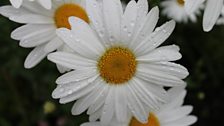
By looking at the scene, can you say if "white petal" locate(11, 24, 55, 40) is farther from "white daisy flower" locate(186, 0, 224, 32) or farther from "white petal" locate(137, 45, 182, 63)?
"white daisy flower" locate(186, 0, 224, 32)

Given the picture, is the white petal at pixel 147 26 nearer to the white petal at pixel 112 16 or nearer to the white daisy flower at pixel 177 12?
the white petal at pixel 112 16

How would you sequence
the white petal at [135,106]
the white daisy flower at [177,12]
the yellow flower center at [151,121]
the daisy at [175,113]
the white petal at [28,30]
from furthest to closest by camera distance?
the white daisy flower at [177,12]
the daisy at [175,113]
the yellow flower center at [151,121]
the white petal at [28,30]
the white petal at [135,106]

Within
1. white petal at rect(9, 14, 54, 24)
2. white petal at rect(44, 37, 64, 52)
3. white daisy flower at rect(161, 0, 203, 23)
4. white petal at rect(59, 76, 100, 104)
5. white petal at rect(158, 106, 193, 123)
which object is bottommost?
white daisy flower at rect(161, 0, 203, 23)

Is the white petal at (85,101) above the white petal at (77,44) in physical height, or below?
below

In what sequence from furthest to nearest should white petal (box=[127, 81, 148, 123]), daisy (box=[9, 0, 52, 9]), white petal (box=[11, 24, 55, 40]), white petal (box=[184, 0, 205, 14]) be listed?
white petal (box=[11, 24, 55, 40])
white petal (box=[127, 81, 148, 123])
daisy (box=[9, 0, 52, 9])
white petal (box=[184, 0, 205, 14])

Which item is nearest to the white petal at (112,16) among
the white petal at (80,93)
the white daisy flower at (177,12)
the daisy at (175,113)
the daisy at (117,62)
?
the daisy at (117,62)

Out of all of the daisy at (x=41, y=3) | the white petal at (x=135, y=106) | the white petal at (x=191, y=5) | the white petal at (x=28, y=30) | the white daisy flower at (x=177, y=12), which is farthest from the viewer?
the white daisy flower at (x=177, y=12)

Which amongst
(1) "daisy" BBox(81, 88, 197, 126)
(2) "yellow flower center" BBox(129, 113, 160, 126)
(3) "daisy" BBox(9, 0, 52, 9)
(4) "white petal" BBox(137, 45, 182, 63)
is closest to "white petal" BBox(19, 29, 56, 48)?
(3) "daisy" BBox(9, 0, 52, 9)

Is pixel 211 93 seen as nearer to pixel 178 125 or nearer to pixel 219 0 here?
pixel 178 125
